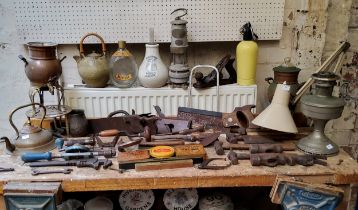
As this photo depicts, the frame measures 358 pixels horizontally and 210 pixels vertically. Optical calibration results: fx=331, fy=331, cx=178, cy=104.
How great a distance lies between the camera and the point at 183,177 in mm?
1269

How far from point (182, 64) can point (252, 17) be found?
50cm

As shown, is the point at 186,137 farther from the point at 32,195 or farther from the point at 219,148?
the point at 32,195

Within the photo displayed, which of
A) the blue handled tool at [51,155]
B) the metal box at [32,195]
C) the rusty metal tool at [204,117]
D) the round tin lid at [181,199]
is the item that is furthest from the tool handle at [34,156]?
the rusty metal tool at [204,117]

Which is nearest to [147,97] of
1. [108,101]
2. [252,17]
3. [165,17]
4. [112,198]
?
[108,101]

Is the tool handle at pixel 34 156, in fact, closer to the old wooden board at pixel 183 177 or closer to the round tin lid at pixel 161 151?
the old wooden board at pixel 183 177

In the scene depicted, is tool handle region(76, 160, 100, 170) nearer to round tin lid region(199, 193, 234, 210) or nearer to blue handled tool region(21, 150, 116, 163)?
blue handled tool region(21, 150, 116, 163)

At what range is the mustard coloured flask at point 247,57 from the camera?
6.31ft

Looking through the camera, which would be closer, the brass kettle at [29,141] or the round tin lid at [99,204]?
the brass kettle at [29,141]

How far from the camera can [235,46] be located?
210 centimetres

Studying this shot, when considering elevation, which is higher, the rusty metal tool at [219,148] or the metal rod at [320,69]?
the metal rod at [320,69]

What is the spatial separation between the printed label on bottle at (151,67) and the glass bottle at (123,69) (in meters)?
0.09

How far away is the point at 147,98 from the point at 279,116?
0.82 metres

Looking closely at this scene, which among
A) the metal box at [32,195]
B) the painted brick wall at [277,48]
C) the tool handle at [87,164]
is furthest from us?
the painted brick wall at [277,48]

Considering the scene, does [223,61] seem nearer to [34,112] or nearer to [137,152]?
[137,152]
